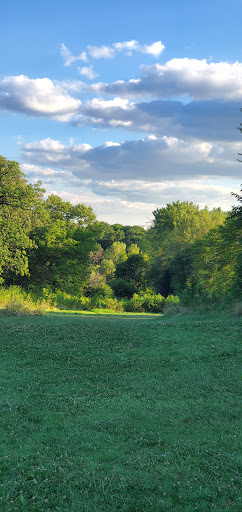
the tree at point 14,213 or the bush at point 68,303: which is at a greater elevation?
the tree at point 14,213

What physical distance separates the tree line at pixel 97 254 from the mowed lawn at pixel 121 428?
36.5ft

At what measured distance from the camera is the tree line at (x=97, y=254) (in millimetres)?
24203

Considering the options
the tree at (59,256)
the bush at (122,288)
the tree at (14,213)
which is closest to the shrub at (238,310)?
the tree at (14,213)

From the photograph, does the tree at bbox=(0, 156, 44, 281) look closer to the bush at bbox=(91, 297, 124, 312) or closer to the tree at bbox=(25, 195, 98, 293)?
the tree at bbox=(25, 195, 98, 293)

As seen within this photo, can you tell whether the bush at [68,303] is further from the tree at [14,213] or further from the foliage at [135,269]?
the foliage at [135,269]

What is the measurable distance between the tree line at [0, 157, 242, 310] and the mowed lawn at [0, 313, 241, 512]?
36.5ft

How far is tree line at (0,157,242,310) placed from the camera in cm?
2420

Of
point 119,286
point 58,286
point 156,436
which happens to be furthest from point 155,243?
point 156,436

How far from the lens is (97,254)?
7150 cm

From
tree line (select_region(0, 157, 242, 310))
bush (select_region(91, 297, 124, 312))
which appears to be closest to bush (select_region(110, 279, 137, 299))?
tree line (select_region(0, 157, 242, 310))

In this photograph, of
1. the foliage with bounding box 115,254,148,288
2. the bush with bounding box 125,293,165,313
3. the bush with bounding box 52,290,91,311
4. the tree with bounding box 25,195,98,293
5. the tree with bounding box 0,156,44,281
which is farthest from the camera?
the foliage with bounding box 115,254,148,288

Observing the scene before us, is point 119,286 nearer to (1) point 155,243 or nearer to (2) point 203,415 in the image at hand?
(1) point 155,243

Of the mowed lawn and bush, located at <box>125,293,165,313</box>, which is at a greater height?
the mowed lawn

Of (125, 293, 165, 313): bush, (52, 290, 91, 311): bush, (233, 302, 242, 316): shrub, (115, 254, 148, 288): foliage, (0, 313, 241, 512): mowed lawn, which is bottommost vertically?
(125, 293, 165, 313): bush
